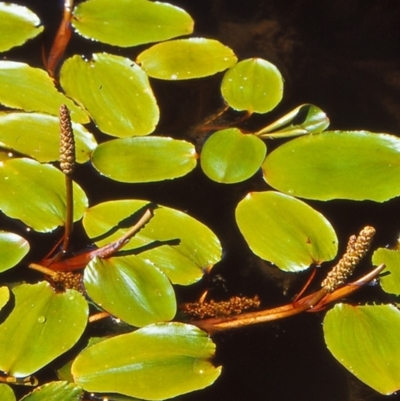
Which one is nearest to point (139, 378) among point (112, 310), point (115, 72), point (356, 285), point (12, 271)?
point (112, 310)

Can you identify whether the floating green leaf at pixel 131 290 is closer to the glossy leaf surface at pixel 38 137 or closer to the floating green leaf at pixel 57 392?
the floating green leaf at pixel 57 392

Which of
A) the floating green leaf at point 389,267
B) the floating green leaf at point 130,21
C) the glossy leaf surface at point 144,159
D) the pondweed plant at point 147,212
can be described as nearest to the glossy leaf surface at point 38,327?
the pondweed plant at point 147,212

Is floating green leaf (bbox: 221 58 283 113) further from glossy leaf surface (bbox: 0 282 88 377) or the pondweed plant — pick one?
glossy leaf surface (bbox: 0 282 88 377)

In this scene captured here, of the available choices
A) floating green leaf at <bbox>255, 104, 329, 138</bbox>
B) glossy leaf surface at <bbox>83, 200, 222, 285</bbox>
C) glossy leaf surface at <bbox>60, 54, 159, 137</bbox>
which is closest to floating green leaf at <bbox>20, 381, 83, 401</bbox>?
glossy leaf surface at <bbox>83, 200, 222, 285</bbox>

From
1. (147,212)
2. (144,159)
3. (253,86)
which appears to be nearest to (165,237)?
(147,212)

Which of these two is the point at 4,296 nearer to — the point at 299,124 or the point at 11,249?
the point at 11,249

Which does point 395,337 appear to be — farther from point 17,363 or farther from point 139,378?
point 17,363
